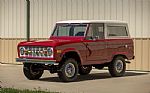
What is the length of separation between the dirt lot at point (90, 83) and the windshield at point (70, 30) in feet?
5.15

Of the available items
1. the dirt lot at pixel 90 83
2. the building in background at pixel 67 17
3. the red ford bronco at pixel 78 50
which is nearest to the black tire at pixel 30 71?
the red ford bronco at pixel 78 50

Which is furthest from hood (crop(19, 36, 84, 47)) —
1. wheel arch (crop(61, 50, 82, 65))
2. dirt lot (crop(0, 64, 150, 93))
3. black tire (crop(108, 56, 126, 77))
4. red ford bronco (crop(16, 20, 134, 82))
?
black tire (crop(108, 56, 126, 77))

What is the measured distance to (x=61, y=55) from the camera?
15.1 m

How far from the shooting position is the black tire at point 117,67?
17.1 metres

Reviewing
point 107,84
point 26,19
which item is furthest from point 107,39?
point 26,19

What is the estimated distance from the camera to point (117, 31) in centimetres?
1764

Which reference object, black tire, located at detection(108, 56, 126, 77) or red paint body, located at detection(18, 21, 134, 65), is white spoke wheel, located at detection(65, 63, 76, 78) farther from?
black tire, located at detection(108, 56, 126, 77)

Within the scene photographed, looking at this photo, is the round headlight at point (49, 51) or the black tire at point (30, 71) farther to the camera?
the black tire at point (30, 71)

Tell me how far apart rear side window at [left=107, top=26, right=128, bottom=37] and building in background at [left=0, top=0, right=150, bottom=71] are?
5.84 ft

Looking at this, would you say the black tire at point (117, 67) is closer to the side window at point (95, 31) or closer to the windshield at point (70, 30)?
the side window at point (95, 31)

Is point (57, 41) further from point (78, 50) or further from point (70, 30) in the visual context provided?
point (70, 30)

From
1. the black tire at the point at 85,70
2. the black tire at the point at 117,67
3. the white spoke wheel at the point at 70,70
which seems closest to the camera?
the white spoke wheel at the point at 70,70

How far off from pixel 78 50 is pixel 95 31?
3.99 ft

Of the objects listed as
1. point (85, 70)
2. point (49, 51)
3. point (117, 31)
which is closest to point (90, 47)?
point (49, 51)
